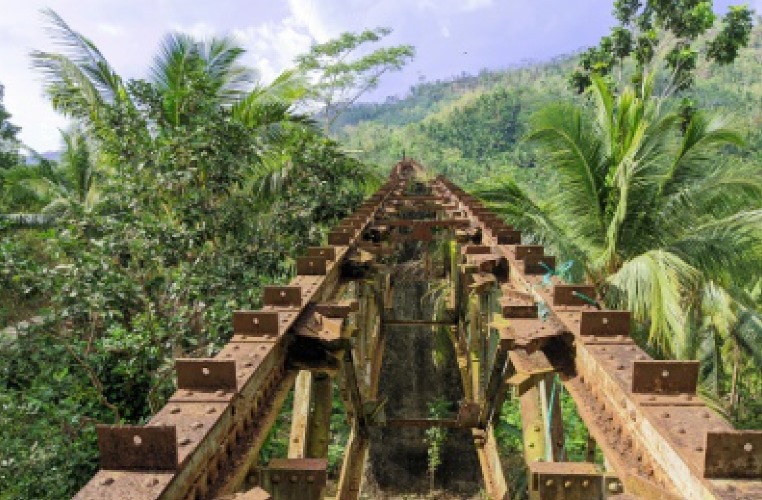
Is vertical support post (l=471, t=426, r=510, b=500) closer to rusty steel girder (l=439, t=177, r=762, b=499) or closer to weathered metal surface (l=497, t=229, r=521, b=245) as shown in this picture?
weathered metal surface (l=497, t=229, r=521, b=245)

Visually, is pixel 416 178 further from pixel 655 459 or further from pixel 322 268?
pixel 655 459

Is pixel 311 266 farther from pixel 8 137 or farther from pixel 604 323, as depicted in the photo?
pixel 8 137

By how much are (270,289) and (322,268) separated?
0.82 meters

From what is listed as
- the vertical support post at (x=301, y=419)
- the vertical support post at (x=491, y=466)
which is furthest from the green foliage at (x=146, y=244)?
the vertical support post at (x=491, y=466)

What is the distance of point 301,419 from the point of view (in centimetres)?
473

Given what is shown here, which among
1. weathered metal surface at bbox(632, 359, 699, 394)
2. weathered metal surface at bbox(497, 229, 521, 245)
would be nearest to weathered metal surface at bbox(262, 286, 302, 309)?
weathered metal surface at bbox(632, 359, 699, 394)

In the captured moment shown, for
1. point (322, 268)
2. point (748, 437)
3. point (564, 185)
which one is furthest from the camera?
point (564, 185)

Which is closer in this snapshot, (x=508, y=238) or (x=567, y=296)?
(x=567, y=296)

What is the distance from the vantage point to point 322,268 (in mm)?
3879

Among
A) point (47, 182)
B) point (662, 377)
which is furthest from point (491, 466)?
point (47, 182)

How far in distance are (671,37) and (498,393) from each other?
45.0ft

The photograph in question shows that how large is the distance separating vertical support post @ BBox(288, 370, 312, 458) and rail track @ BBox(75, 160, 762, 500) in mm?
11

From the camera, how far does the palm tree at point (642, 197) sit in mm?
8383

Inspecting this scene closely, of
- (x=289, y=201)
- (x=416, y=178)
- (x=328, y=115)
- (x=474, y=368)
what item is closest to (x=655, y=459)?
(x=474, y=368)
